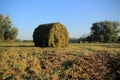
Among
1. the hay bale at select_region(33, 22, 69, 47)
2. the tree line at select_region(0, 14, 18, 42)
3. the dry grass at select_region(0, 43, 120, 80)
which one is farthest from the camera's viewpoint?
the tree line at select_region(0, 14, 18, 42)

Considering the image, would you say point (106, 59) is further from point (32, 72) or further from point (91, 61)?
point (32, 72)

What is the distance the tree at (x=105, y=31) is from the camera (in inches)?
2653

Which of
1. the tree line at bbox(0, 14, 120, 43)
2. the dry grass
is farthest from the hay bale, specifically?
the tree line at bbox(0, 14, 120, 43)

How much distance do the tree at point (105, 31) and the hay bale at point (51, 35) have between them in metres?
41.2

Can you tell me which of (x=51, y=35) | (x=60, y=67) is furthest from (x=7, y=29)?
(x=60, y=67)

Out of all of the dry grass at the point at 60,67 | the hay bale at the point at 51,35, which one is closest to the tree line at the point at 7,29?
the hay bale at the point at 51,35

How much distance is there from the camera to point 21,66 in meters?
14.7

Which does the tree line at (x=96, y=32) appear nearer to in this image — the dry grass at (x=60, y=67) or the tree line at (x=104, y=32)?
the tree line at (x=104, y=32)

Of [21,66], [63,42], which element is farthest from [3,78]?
[63,42]

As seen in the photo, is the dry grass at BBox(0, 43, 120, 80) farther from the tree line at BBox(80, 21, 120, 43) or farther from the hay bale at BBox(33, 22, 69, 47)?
the tree line at BBox(80, 21, 120, 43)

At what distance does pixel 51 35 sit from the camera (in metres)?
24.5

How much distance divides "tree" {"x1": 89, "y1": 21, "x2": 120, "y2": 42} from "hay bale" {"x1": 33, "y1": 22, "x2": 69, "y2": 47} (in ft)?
135

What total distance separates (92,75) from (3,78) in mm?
5445

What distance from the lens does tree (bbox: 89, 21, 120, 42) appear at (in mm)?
67375
